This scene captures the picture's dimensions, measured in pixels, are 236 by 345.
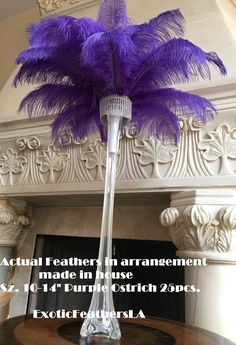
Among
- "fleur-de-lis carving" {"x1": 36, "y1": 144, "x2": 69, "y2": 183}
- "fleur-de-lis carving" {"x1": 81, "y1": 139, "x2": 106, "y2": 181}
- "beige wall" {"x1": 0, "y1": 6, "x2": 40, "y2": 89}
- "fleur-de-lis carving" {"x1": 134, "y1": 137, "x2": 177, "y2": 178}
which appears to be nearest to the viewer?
"fleur-de-lis carving" {"x1": 134, "y1": 137, "x2": 177, "y2": 178}

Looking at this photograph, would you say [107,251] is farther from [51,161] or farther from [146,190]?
[51,161]

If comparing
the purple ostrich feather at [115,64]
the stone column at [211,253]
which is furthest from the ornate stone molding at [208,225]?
the purple ostrich feather at [115,64]

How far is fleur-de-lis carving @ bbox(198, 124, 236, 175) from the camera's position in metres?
1.05

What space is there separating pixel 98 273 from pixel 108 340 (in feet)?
0.49

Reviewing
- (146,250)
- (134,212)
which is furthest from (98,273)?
(146,250)

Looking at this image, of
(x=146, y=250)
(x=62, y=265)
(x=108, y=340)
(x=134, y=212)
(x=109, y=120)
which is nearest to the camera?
(x=108, y=340)

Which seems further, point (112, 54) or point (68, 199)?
point (68, 199)

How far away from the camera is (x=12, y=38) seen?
2332 millimetres

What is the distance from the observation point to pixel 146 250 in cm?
157

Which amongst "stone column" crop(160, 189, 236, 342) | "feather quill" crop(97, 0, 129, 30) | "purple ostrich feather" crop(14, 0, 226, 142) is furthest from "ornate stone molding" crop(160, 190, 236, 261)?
"feather quill" crop(97, 0, 129, 30)

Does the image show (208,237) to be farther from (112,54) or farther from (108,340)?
(112,54)

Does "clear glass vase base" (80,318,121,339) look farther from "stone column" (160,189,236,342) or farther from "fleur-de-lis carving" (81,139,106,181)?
"fleur-de-lis carving" (81,139,106,181)

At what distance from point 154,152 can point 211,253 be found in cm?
43

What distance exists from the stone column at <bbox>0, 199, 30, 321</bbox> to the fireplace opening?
13 centimetres
